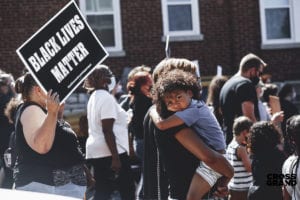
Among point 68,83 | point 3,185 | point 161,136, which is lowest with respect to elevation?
point 3,185

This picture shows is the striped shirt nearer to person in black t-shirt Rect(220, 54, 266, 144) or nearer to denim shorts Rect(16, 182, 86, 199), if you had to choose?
person in black t-shirt Rect(220, 54, 266, 144)

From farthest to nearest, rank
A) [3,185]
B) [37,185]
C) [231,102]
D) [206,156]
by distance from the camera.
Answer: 1. [231,102]
2. [3,185]
3. [37,185]
4. [206,156]

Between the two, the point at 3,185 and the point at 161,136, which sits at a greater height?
the point at 161,136

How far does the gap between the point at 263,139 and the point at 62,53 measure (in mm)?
2220

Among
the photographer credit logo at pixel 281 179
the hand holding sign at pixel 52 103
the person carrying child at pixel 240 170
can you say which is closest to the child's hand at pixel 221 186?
the photographer credit logo at pixel 281 179

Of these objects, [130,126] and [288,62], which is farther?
[288,62]

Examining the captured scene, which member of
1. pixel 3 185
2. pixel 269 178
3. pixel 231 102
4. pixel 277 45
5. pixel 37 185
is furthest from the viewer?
pixel 277 45

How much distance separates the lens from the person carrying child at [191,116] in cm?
459

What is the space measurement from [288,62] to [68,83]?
11195mm

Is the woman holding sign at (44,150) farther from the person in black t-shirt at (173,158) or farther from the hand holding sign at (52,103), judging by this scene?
the person in black t-shirt at (173,158)

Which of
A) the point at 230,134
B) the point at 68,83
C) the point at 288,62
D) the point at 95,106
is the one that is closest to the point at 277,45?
the point at 288,62

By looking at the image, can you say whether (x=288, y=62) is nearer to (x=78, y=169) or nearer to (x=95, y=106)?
(x=95, y=106)

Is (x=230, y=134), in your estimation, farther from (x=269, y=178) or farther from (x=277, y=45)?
(x=277, y=45)

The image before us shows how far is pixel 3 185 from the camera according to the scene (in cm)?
752
